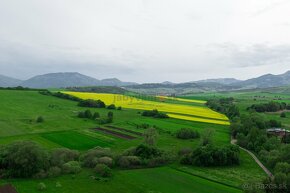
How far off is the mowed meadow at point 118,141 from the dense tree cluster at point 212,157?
1661 mm

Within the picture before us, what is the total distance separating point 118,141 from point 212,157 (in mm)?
25837

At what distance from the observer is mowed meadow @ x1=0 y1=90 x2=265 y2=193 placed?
1645 inches

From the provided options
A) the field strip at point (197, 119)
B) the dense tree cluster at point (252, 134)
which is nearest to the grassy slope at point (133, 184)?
the dense tree cluster at point (252, 134)

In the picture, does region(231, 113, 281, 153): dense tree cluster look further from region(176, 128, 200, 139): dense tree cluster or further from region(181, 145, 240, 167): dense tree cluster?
region(181, 145, 240, 167): dense tree cluster

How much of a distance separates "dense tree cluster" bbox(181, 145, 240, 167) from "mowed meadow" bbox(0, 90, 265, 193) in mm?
1661

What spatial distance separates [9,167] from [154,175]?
23393 mm

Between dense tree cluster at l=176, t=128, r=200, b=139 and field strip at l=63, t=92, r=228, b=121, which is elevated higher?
field strip at l=63, t=92, r=228, b=121

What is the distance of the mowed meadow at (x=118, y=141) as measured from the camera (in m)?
41.8

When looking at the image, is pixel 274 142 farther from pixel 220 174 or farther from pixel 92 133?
pixel 92 133

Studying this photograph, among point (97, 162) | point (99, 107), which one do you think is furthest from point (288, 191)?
point (99, 107)

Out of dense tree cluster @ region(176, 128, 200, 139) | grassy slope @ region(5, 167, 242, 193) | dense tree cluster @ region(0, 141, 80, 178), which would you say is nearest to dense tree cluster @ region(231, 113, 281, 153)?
dense tree cluster @ region(176, 128, 200, 139)

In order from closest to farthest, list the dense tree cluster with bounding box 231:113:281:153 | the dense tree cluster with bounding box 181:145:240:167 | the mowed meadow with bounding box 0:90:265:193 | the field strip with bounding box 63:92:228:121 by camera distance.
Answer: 1. the mowed meadow with bounding box 0:90:265:193
2. the dense tree cluster with bounding box 181:145:240:167
3. the dense tree cluster with bounding box 231:113:281:153
4. the field strip with bounding box 63:92:228:121

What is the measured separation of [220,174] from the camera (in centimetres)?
4891

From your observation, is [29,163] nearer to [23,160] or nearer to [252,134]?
[23,160]
